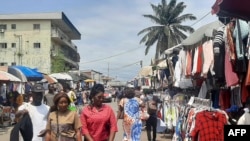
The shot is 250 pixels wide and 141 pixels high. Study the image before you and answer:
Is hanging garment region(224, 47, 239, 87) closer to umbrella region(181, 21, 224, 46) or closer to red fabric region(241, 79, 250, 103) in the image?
red fabric region(241, 79, 250, 103)

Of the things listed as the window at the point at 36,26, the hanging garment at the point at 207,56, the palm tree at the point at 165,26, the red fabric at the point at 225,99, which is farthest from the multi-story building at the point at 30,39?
the red fabric at the point at 225,99

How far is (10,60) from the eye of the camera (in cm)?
5606

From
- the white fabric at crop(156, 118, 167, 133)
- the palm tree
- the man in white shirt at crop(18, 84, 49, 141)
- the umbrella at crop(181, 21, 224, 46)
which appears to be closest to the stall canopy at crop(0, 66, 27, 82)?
the white fabric at crop(156, 118, 167, 133)

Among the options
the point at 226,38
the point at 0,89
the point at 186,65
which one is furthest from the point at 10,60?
the point at 226,38

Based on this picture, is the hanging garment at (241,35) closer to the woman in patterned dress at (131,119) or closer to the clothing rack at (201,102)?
the clothing rack at (201,102)

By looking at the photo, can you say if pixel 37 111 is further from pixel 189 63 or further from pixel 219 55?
pixel 189 63

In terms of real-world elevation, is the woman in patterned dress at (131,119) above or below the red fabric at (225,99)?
below

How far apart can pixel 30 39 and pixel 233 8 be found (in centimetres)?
5380

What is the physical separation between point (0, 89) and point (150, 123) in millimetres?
10438

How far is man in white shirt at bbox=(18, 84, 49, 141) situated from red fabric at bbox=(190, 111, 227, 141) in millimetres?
2499

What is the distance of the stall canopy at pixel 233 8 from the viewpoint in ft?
15.9

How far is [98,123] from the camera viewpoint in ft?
20.1

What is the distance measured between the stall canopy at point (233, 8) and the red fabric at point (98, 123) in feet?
7.24

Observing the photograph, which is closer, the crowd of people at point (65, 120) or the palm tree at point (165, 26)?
the crowd of people at point (65, 120)
